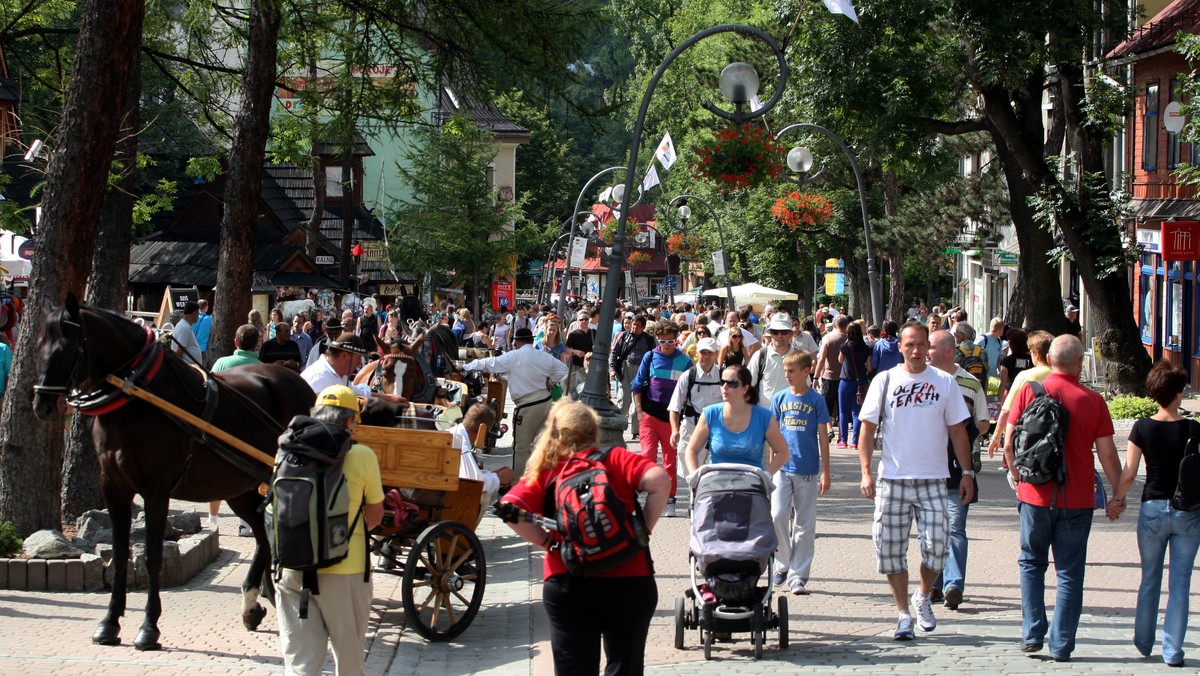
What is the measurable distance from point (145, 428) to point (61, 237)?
7.90 feet

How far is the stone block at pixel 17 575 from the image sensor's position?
9.38 metres

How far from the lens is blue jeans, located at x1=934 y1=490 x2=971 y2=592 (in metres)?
9.39

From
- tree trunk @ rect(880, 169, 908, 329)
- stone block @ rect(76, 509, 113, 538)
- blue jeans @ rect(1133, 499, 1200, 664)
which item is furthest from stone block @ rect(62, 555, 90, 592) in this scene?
tree trunk @ rect(880, 169, 908, 329)

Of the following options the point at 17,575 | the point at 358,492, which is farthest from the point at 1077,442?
the point at 17,575

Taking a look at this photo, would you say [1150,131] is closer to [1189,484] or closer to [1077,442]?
[1077,442]

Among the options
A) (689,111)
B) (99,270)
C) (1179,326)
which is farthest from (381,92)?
(689,111)

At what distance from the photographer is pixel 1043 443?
25.7 ft

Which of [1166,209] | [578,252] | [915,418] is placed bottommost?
[915,418]

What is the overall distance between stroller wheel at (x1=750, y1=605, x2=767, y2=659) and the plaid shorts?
33.5 inches

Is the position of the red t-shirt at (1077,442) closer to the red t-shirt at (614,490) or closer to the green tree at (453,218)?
the red t-shirt at (614,490)

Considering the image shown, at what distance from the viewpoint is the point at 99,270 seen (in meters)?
13.5

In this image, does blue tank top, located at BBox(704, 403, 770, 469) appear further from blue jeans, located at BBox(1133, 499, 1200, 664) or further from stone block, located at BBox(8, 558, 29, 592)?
stone block, located at BBox(8, 558, 29, 592)

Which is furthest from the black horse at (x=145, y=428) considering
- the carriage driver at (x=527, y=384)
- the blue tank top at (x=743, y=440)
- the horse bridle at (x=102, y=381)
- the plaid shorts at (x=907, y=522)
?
the carriage driver at (x=527, y=384)

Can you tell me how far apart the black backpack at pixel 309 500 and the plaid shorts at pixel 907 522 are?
3.59 metres
